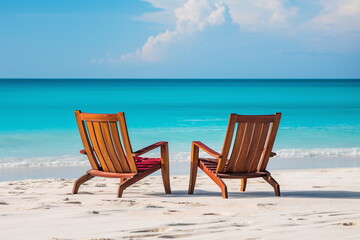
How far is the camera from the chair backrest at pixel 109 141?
15.6ft

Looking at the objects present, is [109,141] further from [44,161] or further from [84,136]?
[44,161]

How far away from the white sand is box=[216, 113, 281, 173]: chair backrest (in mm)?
276

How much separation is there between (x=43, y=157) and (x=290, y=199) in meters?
5.95

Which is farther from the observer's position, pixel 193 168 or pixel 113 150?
pixel 193 168

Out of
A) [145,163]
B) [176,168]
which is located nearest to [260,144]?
[145,163]

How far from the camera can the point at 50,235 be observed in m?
3.39

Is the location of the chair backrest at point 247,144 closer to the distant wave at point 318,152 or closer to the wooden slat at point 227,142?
the wooden slat at point 227,142

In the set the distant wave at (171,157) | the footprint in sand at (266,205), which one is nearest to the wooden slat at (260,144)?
the footprint in sand at (266,205)

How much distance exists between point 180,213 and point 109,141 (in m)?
1.06

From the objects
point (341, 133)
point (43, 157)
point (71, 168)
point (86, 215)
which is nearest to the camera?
point (86, 215)

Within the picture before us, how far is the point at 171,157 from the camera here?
9.59 metres

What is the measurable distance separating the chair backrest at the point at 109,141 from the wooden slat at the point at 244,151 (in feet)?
2.86

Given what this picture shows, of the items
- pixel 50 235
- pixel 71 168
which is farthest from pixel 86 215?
pixel 71 168

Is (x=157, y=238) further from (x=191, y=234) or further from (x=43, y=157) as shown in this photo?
(x=43, y=157)
